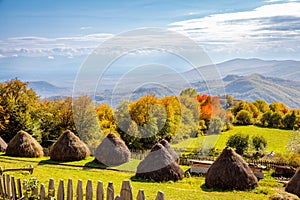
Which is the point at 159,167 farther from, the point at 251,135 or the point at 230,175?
the point at 251,135

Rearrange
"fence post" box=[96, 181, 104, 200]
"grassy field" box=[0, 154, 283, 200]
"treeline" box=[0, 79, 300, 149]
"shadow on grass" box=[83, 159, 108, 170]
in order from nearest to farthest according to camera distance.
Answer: "fence post" box=[96, 181, 104, 200] < "grassy field" box=[0, 154, 283, 200] < "shadow on grass" box=[83, 159, 108, 170] < "treeline" box=[0, 79, 300, 149]

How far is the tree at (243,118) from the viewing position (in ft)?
222

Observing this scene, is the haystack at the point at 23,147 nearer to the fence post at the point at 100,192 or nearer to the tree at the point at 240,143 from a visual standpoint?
the tree at the point at 240,143

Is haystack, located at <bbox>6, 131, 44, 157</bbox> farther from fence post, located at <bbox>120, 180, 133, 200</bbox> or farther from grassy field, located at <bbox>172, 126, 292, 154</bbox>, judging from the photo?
fence post, located at <bbox>120, 180, 133, 200</bbox>

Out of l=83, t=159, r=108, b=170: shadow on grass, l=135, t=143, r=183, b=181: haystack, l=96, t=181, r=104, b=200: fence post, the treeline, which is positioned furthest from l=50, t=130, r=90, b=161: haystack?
l=96, t=181, r=104, b=200: fence post

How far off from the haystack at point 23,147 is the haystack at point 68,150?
5.21ft

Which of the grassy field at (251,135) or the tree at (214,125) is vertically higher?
the tree at (214,125)

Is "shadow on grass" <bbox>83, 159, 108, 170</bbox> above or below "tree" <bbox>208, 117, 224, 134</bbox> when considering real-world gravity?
below

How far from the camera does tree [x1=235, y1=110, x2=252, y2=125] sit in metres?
67.8

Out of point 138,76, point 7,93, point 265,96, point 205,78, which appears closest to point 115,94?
point 138,76

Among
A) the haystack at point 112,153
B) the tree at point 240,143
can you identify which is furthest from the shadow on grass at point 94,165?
the tree at point 240,143

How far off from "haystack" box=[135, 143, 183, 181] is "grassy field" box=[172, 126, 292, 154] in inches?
539

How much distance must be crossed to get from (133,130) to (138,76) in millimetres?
11253

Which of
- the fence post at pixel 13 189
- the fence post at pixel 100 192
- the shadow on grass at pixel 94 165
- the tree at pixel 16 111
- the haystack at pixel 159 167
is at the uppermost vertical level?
the tree at pixel 16 111
